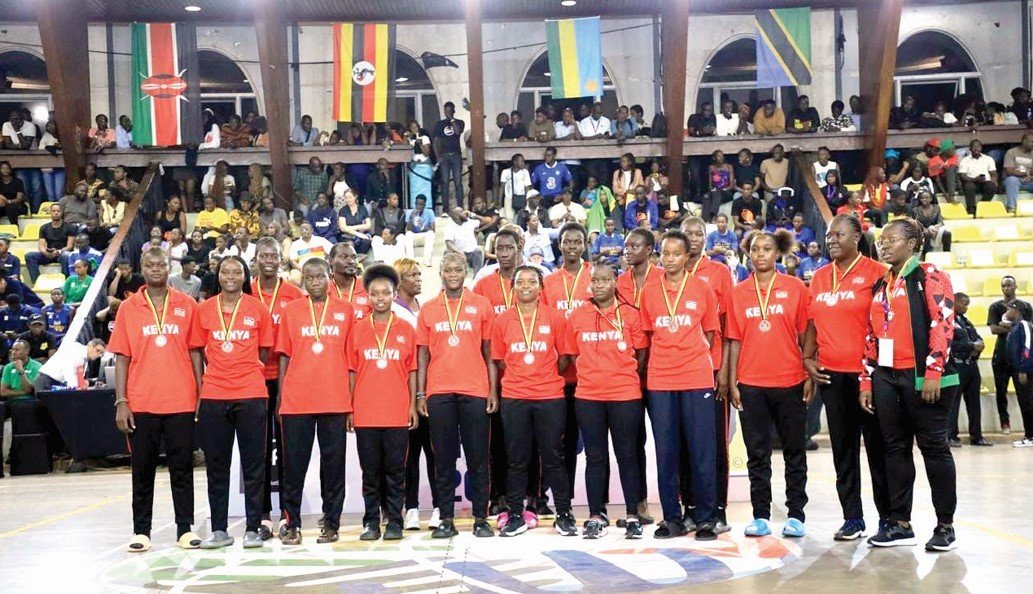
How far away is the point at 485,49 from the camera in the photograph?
24516mm

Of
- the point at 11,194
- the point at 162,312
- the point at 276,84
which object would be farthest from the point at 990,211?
the point at 11,194

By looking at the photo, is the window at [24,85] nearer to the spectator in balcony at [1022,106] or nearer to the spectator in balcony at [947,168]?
the spectator in balcony at [947,168]

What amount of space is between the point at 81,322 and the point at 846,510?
37.4 feet

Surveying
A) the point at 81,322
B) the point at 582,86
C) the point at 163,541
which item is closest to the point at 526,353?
the point at 163,541

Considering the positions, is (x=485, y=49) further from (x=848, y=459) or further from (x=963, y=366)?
(x=848, y=459)

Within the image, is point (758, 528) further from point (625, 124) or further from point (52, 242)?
point (52, 242)

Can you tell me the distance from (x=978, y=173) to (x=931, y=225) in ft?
7.49

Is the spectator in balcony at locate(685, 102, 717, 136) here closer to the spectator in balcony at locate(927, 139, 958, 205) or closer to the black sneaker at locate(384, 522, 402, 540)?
the spectator in balcony at locate(927, 139, 958, 205)

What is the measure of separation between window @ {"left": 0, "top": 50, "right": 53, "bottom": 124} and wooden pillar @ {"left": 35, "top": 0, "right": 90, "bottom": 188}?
4.19 m

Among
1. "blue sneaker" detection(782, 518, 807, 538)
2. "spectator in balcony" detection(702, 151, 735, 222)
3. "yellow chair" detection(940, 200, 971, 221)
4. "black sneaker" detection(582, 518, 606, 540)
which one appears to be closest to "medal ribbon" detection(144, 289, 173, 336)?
"black sneaker" detection(582, 518, 606, 540)

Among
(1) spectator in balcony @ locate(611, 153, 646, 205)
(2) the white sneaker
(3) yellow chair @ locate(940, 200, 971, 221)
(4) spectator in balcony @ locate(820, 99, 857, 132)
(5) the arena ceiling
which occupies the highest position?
(5) the arena ceiling

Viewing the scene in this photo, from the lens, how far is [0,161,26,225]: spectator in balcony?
2050cm

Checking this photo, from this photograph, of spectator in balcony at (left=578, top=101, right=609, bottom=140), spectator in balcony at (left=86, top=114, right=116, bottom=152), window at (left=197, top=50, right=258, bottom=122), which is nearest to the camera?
spectator in balcony at (left=86, top=114, right=116, bottom=152)

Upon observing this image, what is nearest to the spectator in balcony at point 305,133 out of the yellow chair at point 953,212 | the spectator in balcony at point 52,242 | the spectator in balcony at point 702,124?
the spectator in balcony at point 52,242
